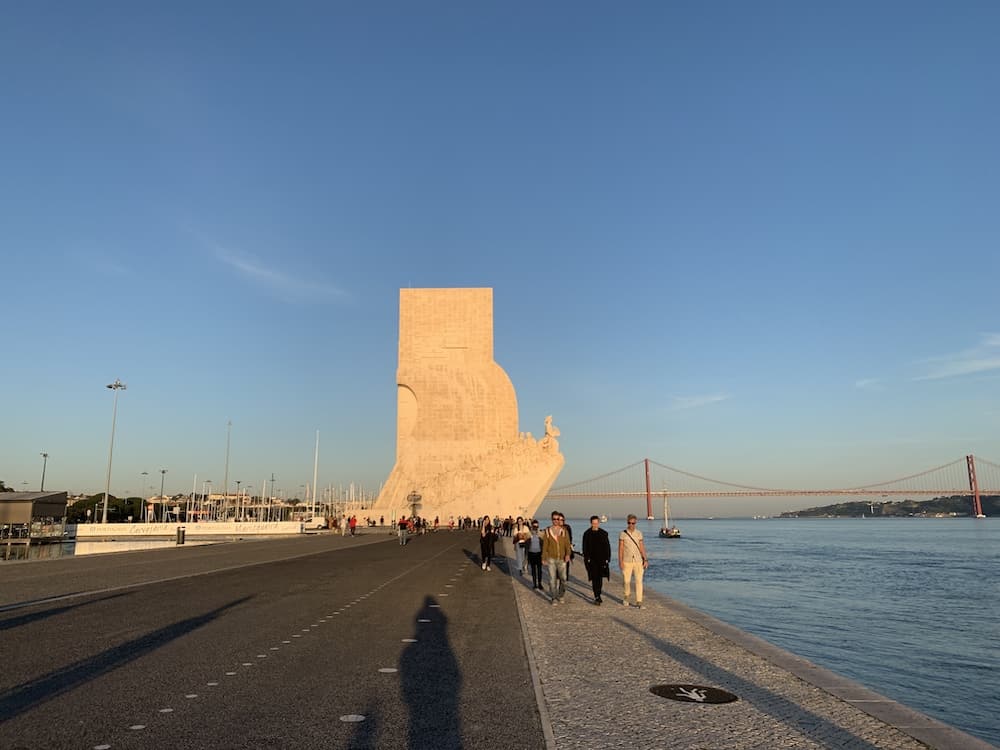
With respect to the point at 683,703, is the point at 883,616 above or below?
below

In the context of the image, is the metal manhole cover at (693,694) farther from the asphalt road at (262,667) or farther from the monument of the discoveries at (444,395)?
the monument of the discoveries at (444,395)

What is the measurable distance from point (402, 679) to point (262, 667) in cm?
137

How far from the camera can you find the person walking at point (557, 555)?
1109 cm

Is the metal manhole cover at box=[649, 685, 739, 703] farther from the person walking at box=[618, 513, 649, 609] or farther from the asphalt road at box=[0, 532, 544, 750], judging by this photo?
the person walking at box=[618, 513, 649, 609]

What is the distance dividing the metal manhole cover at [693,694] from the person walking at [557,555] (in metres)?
5.29

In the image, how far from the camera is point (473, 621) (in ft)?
30.1

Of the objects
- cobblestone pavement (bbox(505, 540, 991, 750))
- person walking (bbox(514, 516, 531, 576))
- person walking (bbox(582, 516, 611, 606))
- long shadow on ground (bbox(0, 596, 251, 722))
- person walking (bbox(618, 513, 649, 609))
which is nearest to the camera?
cobblestone pavement (bbox(505, 540, 991, 750))

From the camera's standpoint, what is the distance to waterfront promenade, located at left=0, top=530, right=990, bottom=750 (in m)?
4.43

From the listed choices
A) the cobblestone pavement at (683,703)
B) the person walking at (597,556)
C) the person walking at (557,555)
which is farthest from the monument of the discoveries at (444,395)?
the cobblestone pavement at (683,703)

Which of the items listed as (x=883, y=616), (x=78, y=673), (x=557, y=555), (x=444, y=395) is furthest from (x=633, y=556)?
(x=444, y=395)

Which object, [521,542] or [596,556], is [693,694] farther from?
[521,542]

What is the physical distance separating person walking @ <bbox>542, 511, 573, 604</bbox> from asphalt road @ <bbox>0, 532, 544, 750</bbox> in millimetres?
857

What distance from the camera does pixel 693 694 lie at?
5.53 metres

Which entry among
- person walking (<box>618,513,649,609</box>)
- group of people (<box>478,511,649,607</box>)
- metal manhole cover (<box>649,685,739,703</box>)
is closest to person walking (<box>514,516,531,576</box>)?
group of people (<box>478,511,649,607</box>)
